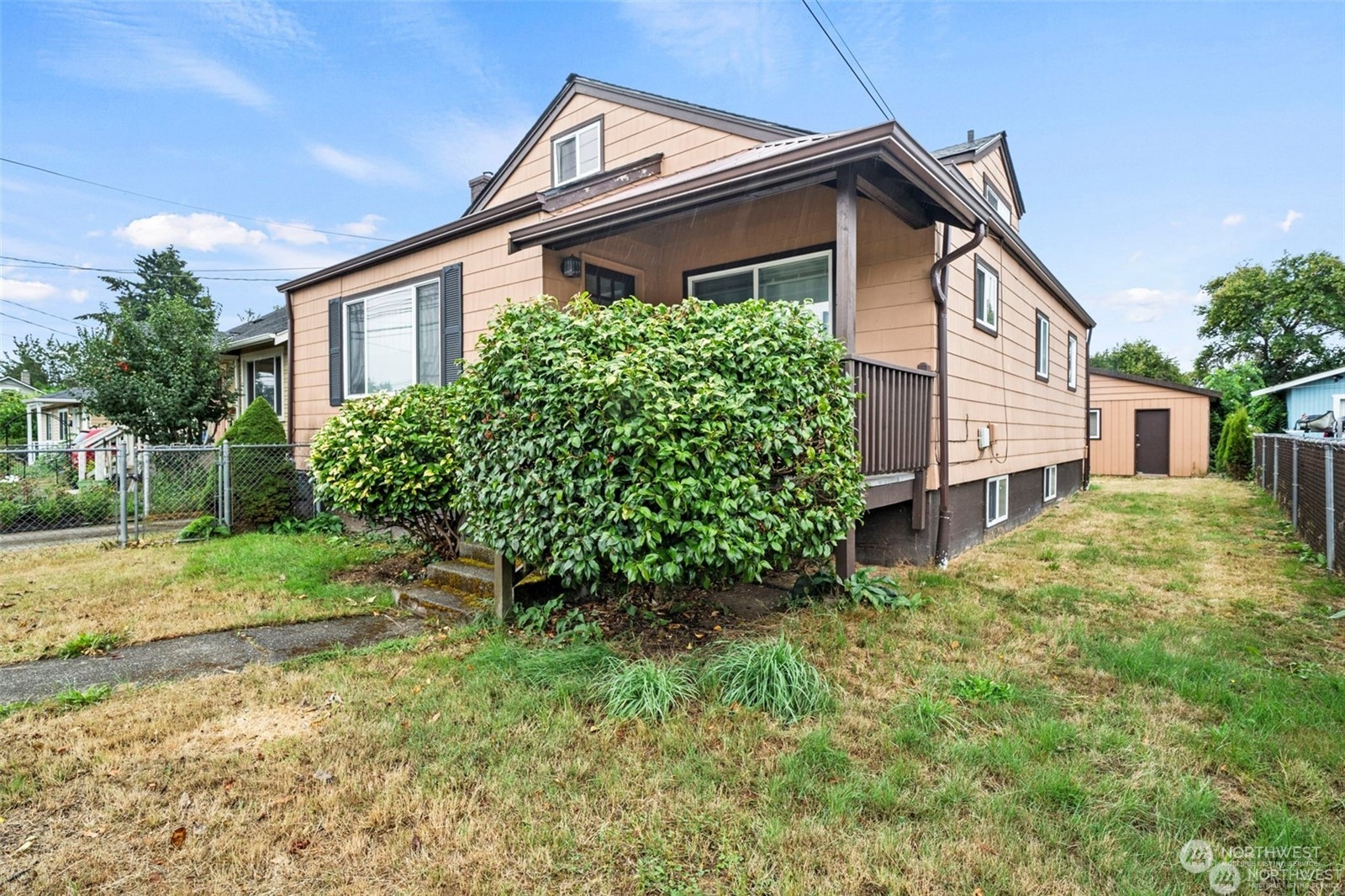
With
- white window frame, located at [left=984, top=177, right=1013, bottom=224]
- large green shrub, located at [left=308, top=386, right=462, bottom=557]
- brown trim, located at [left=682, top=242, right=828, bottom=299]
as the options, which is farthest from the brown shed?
large green shrub, located at [left=308, top=386, right=462, bottom=557]

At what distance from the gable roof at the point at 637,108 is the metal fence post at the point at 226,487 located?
19.1 feet

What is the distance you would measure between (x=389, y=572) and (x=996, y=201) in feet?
30.0

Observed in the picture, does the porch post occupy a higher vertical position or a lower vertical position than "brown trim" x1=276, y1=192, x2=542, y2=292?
lower

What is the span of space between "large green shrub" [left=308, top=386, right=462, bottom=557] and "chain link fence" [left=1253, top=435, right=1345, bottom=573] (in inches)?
272

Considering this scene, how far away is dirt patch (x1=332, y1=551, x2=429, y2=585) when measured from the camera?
5445 mm

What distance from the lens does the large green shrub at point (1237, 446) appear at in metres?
16.0

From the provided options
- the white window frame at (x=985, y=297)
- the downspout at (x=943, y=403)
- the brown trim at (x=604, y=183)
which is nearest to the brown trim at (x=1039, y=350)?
the white window frame at (x=985, y=297)

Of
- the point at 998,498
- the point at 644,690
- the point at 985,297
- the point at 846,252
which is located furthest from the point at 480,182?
the point at 644,690

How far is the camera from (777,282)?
647 centimetres

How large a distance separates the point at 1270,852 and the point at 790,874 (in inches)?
55.1

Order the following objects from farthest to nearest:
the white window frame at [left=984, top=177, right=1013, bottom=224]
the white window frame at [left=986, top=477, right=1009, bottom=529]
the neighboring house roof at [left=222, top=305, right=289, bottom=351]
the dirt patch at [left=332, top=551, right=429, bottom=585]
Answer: the neighboring house roof at [left=222, top=305, right=289, bottom=351] → the white window frame at [left=984, top=177, right=1013, bottom=224] → the white window frame at [left=986, top=477, right=1009, bottom=529] → the dirt patch at [left=332, top=551, right=429, bottom=585]

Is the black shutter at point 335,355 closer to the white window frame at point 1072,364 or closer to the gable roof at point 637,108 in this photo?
the gable roof at point 637,108

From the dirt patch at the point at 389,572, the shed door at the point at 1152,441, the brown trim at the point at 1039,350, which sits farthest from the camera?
the shed door at the point at 1152,441

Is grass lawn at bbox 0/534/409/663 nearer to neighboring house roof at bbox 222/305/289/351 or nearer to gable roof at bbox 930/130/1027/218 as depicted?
neighboring house roof at bbox 222/305/289/351
